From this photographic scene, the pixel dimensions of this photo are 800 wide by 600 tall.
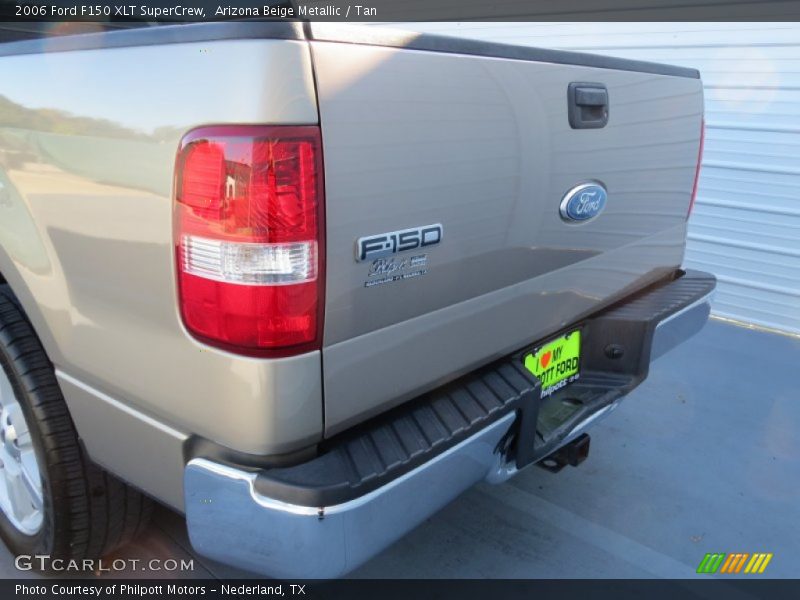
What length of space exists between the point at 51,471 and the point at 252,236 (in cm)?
115

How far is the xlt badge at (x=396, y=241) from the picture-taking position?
1461 mm

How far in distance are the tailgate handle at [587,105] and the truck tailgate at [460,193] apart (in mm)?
24

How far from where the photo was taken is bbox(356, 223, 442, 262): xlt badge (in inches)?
57.5

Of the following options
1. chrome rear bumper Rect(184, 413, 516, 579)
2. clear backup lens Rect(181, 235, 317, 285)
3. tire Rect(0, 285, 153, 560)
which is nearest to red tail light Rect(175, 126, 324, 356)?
clear backup lens Rect(181, 235, 317, 285)

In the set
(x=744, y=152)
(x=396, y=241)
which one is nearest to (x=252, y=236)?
(x=396, y=241)

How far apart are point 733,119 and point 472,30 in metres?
2.23

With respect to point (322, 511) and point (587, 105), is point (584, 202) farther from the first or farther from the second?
point (322, 511)

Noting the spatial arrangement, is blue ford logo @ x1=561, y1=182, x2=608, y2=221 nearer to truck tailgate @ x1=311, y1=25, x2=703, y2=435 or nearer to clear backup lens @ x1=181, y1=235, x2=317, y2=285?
truck tailgate @ x1=311, y1=25, x2=703, y2=435

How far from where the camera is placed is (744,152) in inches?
185

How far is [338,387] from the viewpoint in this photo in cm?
153

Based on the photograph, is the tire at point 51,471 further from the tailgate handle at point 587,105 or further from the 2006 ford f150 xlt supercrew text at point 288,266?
the tailgate handle at point 587,105

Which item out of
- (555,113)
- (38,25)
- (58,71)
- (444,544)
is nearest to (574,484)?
(444,544)

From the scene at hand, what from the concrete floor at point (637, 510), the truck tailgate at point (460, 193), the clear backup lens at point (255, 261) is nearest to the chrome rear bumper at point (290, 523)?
the truck tailgate at point (460, 193)

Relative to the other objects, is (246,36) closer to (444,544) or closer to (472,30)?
(444,544)
